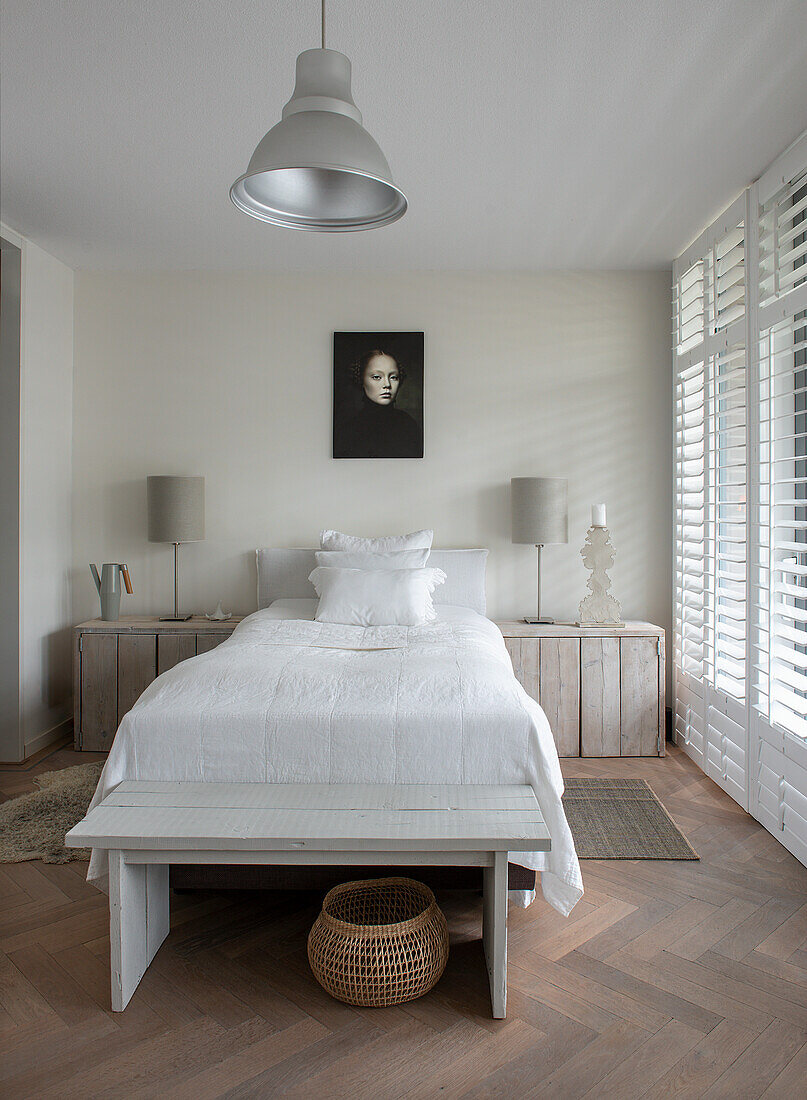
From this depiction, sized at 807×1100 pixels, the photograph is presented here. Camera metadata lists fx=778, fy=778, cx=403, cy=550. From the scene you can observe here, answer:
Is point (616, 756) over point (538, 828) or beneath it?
beneath

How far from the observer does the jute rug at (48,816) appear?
9.67 feet

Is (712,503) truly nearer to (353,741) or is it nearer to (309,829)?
(353,741)

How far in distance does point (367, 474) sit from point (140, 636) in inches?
61.6

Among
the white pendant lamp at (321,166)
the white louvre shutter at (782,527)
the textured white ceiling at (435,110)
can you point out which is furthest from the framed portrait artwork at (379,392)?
the white pendant lamp at (321,166)

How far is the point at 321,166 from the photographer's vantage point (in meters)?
1.70

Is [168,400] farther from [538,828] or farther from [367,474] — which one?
[538,828]

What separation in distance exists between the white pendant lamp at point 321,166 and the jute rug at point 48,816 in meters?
2.41

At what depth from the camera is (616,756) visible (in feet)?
13.5

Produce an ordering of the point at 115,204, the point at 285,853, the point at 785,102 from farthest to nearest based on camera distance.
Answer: the point at 115,204, the point at 785,102, the point at 285,853

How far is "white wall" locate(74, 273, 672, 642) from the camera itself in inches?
180

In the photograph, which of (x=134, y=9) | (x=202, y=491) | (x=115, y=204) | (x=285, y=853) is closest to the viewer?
(x=285, y=853)

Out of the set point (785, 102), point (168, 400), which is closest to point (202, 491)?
point (168, 400)

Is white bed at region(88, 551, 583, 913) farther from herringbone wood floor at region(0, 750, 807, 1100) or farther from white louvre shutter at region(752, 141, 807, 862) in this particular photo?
white louvre shutter at region(752, 141, 807, 862)

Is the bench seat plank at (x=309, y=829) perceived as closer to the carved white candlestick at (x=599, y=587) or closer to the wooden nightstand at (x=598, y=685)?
the wooden nightstand at (x=598, y=685)
